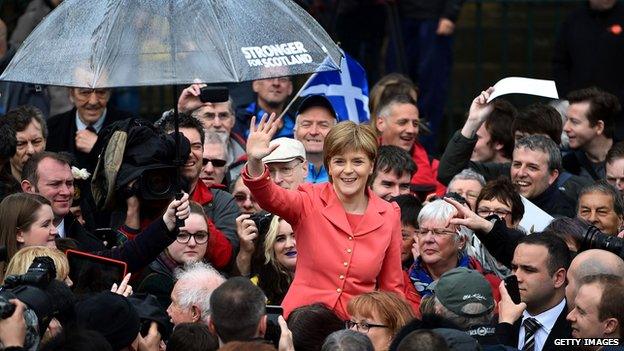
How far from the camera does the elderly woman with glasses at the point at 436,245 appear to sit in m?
9.44

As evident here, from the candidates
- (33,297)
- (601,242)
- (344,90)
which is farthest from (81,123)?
(33,297)

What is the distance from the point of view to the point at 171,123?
1038cm

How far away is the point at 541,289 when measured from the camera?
28.3 ft

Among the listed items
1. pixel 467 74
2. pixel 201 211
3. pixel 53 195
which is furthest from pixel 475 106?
pixel 467 74

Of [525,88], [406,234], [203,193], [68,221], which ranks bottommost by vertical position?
[406,234]

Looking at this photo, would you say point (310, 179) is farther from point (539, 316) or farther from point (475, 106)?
point (539, 316)

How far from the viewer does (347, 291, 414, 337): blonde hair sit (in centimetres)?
775

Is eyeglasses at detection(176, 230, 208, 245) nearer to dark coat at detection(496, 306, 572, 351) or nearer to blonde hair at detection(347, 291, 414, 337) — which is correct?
blonde hair at detection(347, 291, 414, 337)

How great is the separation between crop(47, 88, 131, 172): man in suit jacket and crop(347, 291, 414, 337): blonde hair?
161 inches

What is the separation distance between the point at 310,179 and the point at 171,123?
44.0 inches

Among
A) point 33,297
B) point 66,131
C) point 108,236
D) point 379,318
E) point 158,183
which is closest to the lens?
point 33,297

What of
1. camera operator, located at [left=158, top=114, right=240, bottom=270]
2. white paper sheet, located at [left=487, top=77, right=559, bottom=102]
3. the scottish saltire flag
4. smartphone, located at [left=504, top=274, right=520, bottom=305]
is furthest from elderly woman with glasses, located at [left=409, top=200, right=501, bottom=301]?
the scottish saltire flag

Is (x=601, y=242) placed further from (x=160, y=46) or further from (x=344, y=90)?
(x=344, y=90)

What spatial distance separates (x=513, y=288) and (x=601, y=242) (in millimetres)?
1157
